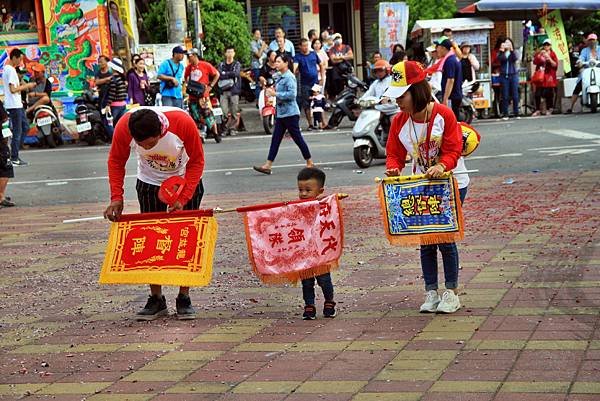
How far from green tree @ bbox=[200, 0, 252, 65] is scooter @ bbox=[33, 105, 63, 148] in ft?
16.9

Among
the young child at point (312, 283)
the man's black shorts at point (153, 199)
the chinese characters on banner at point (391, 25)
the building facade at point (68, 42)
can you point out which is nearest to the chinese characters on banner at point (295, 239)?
the young child at point (312, 283)

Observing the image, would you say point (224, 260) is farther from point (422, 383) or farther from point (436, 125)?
point (422, 383)

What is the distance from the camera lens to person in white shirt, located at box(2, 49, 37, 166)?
18844mm

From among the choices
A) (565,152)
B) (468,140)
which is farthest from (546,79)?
(468,140)

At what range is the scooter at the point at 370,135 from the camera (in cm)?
1584

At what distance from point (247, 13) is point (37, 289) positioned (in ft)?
85.1

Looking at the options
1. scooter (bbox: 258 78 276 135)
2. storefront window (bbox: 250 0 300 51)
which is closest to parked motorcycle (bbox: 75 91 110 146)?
scooter (bbox: 258 78 276 135)

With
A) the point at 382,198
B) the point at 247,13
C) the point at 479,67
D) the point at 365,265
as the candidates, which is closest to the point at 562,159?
the point at 365,265

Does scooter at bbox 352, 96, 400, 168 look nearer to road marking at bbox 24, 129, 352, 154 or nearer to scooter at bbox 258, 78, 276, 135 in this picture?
road marking at bbox 24, 129, 352, 154

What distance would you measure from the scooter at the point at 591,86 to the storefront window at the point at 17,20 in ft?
40.4

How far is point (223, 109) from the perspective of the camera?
953 inches

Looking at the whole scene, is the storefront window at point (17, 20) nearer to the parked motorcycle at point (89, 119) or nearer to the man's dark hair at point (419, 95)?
the parked motorcycle at point (89, 119)

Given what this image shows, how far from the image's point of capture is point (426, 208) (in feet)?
22.6

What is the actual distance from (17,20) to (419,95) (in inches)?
782
